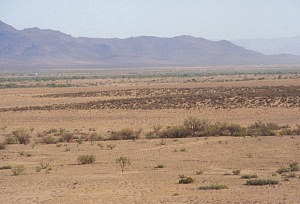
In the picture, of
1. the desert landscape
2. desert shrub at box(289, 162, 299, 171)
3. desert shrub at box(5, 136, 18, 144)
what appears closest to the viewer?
the desert landscape

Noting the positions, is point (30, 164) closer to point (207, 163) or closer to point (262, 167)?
point (207, 163)

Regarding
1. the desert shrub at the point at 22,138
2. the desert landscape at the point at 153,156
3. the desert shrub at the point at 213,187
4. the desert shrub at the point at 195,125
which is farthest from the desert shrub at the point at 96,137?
the desert shrub at the point at 213,187

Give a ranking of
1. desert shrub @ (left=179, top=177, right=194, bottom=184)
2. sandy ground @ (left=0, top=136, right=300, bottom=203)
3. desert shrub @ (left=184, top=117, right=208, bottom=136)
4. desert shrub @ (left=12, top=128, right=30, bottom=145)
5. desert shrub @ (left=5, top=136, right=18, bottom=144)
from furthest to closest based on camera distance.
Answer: desert shrub @ (left=184, top=117, right=208, bottom=136)
desert shrub @ (left=5, top=136, right=18, bottom=144)
desert shrub @ (left=12, top=128, right=30, bottom=145)
desert shrub @ (left=179, top=177, right=194, bottom=184)
sandy ground @ (left=0, top=136, right=300, bottom=203)

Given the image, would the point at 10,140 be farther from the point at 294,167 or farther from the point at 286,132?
the point at 294,167

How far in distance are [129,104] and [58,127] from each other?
14151 mm

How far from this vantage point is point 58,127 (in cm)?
3703

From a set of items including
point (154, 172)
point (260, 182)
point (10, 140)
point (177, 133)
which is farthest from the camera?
point (177, 133)

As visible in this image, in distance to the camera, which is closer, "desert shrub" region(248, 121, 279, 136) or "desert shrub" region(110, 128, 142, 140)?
"desert shrub" region(248, 121, 279, 136)

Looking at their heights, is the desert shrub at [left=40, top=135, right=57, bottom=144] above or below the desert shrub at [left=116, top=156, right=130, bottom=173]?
below

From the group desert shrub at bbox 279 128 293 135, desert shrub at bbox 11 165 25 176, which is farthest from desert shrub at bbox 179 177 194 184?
desert shrub at bbox 279 128 293 135

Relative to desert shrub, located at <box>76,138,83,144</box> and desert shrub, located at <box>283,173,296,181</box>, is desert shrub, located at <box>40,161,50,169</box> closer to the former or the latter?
desert shrub, located at <box>76,138,83,144</box>

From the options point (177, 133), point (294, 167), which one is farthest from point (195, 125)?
point (294, 167)

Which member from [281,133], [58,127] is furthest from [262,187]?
[58,127]

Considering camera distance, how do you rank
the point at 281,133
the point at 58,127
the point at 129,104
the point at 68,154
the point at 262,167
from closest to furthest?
the point at 262,167
the point at 68,154
the point at 281,133
the point at 58,127
the point at 129,104
